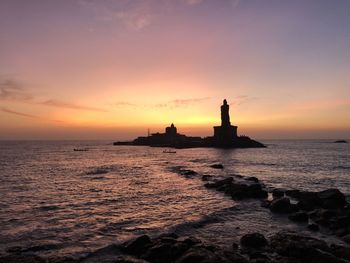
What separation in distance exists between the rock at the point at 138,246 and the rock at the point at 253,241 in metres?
5.49

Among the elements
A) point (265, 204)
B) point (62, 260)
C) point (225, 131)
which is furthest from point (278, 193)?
point (225, 131)

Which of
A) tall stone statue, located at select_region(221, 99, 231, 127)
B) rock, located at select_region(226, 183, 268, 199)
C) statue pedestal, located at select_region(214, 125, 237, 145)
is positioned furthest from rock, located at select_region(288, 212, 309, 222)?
tall stone statue, located at select_region(221, 99, 231, 127)

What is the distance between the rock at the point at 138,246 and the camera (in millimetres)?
17930

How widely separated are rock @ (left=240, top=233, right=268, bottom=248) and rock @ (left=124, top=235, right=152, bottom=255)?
5.49 meters

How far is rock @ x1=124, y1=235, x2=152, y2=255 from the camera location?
706 inches

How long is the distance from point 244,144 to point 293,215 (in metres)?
159

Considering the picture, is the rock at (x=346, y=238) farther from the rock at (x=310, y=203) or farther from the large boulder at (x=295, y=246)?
the rock at (x=310, y=203)

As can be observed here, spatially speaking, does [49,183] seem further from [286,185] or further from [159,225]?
[286,185]

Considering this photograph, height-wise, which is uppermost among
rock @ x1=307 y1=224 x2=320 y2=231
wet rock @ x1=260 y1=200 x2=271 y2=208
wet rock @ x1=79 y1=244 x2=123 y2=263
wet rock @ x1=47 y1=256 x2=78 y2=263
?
wet rock @ x1=260 y1=200 x2=271 y2=208

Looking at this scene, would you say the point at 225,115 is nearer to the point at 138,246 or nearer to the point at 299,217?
the point at 299,217

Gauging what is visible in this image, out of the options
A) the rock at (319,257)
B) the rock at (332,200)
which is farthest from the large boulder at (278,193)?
the rock at (319,257)

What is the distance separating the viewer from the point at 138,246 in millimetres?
18250

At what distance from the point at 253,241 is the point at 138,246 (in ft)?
21.6

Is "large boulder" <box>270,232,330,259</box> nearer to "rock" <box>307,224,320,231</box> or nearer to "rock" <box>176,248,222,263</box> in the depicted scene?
"rock" <box>307,224,320,231</box>
